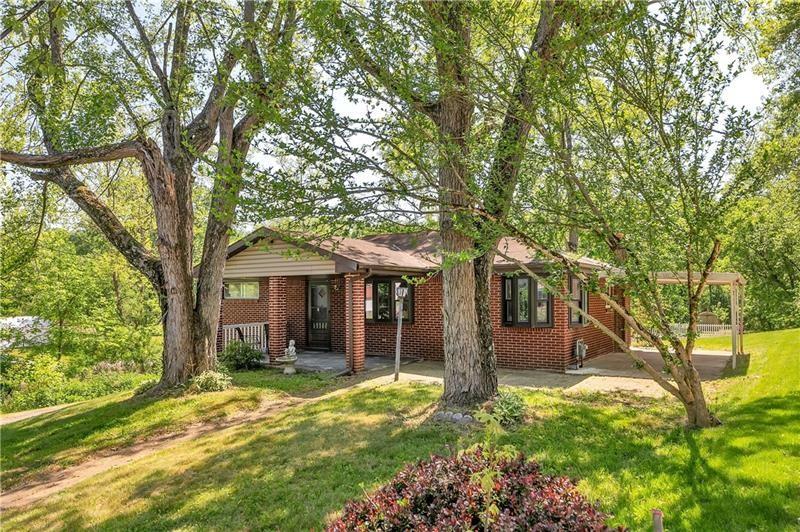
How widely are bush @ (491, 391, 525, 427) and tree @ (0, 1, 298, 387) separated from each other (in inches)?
228

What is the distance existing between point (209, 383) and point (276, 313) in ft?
10.6

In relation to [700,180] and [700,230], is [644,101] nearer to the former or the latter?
[700,180]

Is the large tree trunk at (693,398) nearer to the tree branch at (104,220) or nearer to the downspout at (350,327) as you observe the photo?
the downspout at (350,327)

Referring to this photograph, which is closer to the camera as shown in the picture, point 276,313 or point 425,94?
point 425,94

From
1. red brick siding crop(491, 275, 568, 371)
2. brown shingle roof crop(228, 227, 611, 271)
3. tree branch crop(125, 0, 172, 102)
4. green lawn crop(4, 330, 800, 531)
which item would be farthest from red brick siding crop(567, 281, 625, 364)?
tree branch crop(125, 0, 172, 102)

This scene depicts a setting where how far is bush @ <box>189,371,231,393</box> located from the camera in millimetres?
9680

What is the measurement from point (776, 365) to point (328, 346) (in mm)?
11591

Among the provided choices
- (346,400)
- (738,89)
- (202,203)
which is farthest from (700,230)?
(202,203)

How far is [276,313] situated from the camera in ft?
41.9

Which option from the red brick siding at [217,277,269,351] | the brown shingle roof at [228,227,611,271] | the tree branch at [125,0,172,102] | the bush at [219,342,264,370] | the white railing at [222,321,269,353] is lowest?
the bush at [219,342,264,370]

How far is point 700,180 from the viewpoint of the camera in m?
5.08

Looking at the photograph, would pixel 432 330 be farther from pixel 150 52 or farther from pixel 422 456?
pixel 150 52

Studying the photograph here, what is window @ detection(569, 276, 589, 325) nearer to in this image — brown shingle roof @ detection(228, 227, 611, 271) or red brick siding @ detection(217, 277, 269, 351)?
brown shingle roof @ detection(228, 227, 611, 271)

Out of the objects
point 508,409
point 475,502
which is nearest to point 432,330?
point 508,409
